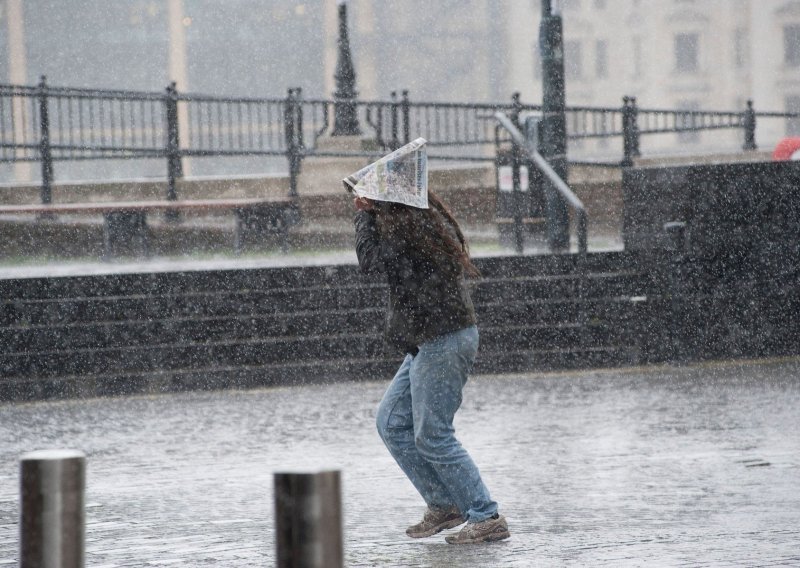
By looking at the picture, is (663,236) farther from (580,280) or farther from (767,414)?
(767,414)

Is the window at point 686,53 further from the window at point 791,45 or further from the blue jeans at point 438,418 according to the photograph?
the blue jeans at point 438,418

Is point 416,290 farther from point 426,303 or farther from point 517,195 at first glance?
point 517,195

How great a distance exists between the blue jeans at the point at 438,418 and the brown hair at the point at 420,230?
1.16 feet

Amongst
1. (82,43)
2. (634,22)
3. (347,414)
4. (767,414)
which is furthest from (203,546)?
(634,22)

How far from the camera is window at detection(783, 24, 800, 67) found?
8319 centimetres

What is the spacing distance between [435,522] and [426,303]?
1.04 m

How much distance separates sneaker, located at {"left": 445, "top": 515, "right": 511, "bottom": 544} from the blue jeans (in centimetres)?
3

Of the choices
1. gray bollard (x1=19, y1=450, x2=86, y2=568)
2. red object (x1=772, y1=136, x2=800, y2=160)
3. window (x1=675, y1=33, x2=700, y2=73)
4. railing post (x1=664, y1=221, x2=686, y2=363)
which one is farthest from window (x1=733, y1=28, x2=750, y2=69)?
gray bollard (x1=19, y1=450, x2=86, y2=568)

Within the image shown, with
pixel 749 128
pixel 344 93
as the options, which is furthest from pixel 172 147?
pixel 749 128

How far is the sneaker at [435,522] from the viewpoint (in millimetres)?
6391

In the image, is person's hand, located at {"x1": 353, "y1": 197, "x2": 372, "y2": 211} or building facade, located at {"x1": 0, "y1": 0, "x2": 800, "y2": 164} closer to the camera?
person's hand, located at {"x1": 353, "y1": 197, "x2": 372, "y2": 211}

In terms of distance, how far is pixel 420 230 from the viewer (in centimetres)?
616

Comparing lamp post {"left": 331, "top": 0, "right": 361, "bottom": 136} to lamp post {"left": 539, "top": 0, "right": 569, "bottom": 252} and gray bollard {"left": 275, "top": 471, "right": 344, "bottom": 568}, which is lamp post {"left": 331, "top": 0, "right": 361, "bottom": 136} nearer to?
lamp post {"left": 539, "top": 0, "right": 569, "bottom": 252}

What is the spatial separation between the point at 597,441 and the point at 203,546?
138 inches
